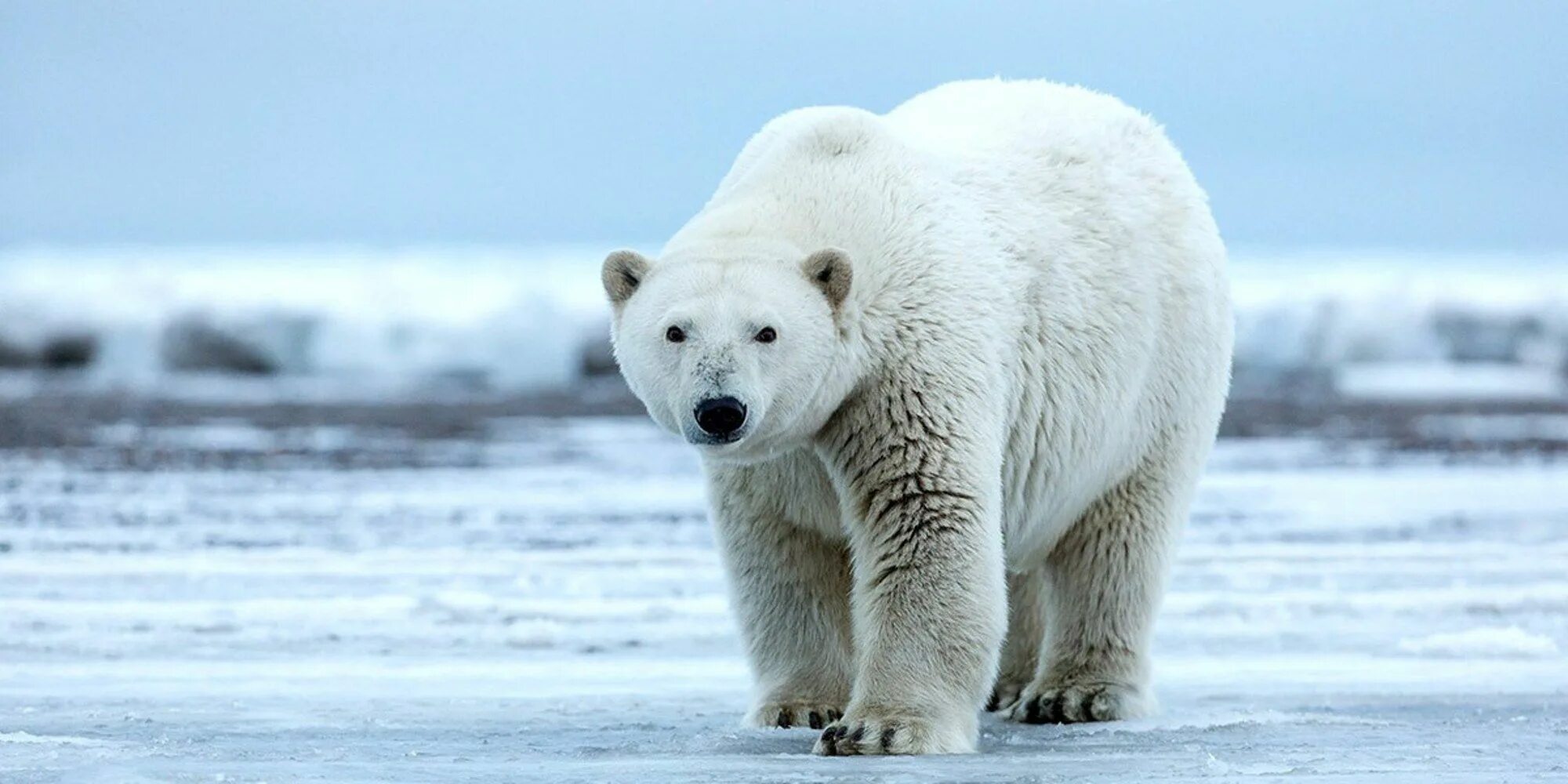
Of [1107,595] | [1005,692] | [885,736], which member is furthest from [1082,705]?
[885,736]

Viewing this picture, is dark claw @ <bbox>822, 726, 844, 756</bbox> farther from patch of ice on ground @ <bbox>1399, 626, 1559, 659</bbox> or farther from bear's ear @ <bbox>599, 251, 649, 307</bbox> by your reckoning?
patch of ice on ground @ <bbox>1399, 626, 1559, 659</bbox>

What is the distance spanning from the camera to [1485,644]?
5.92m

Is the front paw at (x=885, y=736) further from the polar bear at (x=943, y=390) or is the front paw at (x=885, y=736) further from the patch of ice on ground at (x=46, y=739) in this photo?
the patch of ice on ground at (x=46, y=739)

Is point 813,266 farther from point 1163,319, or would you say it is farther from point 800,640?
point 1163,319

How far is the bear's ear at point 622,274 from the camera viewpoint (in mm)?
4699

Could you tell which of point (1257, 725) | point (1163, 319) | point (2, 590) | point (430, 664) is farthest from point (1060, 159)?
point (2, 590)

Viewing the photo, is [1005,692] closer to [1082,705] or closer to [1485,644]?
[1082,705]

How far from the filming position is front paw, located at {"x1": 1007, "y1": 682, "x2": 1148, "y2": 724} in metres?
5.30

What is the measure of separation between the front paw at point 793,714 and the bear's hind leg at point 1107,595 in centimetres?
63

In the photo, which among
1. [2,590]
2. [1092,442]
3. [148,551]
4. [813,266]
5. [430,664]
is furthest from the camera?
[148,551]

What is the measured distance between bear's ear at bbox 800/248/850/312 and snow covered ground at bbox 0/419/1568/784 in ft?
3.16

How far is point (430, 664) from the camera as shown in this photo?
18.8 feet

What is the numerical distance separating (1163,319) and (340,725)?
231cm

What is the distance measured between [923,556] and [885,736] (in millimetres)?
407
